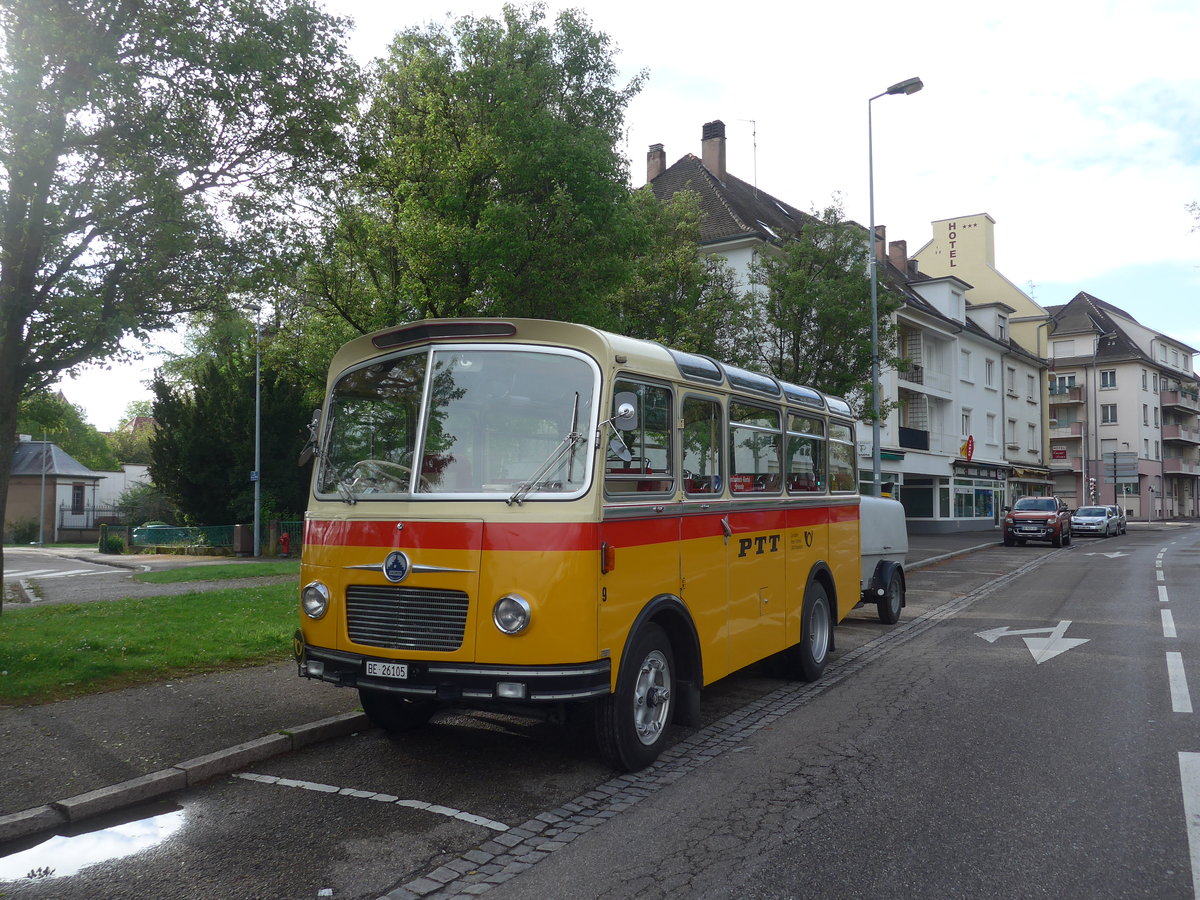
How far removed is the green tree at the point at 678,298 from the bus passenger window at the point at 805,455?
10.6 metres

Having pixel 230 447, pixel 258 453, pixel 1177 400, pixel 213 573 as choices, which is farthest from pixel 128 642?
pixel 1177 400

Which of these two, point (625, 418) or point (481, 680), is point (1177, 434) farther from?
point (481, 680)

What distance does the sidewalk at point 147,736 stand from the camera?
5332 millimetres

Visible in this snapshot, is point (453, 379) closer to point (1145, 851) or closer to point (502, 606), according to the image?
point (502, 606)

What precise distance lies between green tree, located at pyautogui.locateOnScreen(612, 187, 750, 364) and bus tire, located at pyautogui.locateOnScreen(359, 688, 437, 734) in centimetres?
1379

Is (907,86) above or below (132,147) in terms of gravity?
above

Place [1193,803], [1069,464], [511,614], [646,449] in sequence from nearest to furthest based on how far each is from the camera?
1. [1193,803]
2. [511,614]
3. [646,449]
4. [1069,464]

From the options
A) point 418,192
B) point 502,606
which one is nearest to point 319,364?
point 418,192

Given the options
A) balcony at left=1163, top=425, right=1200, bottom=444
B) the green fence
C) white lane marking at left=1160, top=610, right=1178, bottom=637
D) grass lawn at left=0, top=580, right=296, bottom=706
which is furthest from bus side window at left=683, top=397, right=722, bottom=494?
balcony at left=1163, top=425, right=1200, bottom=444

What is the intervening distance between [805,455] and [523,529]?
4489 mm

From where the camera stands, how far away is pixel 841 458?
34.0 feet

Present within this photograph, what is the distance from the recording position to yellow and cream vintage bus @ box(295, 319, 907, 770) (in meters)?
5.39

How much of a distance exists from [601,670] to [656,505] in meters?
1.21

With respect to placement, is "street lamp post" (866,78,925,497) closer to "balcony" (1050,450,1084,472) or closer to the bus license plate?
the bus license plate
